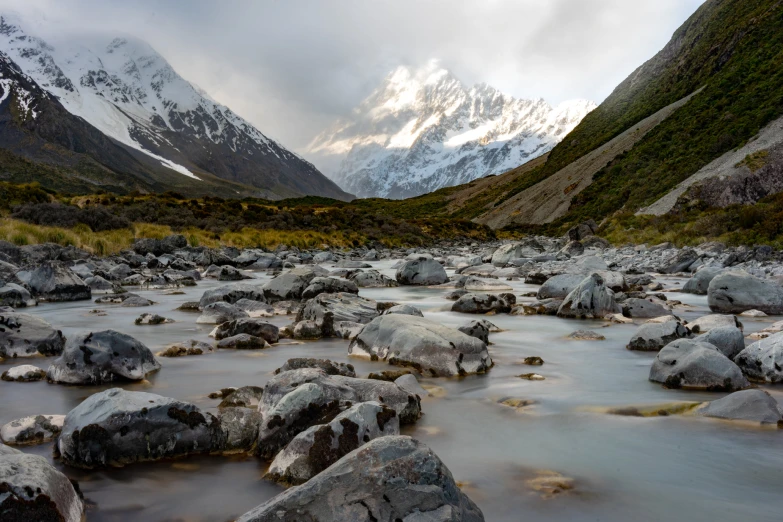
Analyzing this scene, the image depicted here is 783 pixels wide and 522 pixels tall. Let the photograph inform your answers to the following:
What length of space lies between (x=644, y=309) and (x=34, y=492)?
9759mm

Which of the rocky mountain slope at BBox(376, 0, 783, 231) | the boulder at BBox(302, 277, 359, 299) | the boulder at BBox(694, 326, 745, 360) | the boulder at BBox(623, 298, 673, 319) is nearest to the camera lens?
the boulder at BBox(694, 326, 745, 360)

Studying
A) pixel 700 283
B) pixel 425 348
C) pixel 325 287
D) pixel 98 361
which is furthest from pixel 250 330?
pixel 700 283

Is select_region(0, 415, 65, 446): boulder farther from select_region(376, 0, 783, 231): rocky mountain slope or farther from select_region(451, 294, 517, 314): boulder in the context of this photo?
select_region(376, 0, 783, 231): rocky mountain slope

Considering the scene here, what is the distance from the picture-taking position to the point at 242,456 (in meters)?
3.89

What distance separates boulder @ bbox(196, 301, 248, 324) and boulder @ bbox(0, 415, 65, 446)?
17.9ft

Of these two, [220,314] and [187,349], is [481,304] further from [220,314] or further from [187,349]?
[187,349]

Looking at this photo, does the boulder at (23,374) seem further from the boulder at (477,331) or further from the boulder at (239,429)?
the boulder at (477,331)

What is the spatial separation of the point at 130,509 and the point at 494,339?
6.07m

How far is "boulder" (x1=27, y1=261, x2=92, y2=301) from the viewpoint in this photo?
12648 mm

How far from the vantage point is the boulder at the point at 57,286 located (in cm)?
1265

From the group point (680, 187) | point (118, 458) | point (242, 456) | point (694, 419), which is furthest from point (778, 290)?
point (680, 187)

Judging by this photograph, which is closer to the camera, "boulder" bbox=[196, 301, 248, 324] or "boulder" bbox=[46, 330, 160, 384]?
"boulder" bbox=[46, 330, 160, 384]

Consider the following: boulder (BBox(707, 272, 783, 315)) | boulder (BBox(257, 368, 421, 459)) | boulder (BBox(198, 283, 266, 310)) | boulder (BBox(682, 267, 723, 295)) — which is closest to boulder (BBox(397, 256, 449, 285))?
boulder (BBox(682, 267, 723, 295))

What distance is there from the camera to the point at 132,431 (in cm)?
370
